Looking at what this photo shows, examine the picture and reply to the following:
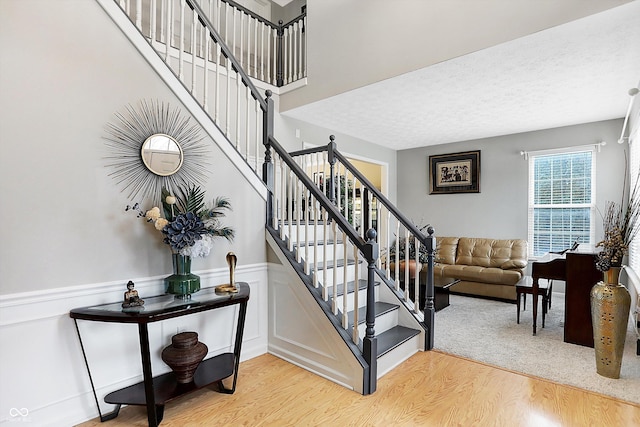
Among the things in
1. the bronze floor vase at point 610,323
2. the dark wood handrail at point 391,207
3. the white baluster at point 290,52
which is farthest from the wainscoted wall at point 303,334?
the white baluster at point 290,52

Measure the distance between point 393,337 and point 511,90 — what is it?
3.04 meters

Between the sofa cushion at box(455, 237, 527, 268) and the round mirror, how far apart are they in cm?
507

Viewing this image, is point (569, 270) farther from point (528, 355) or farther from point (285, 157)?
point (285, 157)

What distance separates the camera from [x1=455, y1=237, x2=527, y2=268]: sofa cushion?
17.8ft

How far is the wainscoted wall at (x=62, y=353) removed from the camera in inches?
73.8

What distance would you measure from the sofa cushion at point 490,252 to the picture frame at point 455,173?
1.03 meters

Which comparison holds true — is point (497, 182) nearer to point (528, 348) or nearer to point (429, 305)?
point (528, 348)

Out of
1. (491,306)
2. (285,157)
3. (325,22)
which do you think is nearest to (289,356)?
(285,157)

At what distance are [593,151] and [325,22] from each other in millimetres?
4457

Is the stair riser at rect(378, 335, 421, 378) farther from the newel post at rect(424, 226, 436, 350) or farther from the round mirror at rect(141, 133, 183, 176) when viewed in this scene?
the round mirror at rect(141, 133, 183, 176)

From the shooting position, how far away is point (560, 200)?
5.46 metres

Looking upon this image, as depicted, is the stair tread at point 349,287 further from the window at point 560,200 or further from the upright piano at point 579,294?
the window at point 560,200

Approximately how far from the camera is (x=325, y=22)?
4.14 m

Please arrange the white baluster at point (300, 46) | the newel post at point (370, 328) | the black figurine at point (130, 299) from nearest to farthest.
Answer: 1. the black figurine at point (130, 299)
2. the newel post at point (370, 328)
3. the white baluster at point (300, 46)
